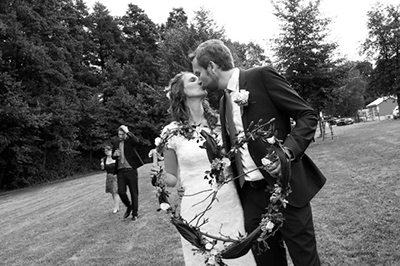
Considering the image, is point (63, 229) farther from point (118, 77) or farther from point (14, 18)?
point (118, 77)

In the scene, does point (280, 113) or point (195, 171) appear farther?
point (195, 171)

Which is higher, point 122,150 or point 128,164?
point 122,150

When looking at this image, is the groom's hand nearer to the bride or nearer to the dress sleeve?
the bride

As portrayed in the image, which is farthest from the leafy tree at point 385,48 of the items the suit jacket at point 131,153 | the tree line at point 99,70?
the suit jacket at point 131,153

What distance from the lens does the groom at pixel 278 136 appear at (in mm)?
2334

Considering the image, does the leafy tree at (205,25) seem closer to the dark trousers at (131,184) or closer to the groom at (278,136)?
the dark trousers at (131,184)

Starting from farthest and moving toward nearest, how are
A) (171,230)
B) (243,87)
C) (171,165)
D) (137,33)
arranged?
(137,33) → (171,230) → (171,165) → (243,87)

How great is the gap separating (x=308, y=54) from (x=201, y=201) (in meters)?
18.9

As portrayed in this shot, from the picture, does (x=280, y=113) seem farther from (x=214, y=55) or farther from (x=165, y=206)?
→ (x=165, y=206)

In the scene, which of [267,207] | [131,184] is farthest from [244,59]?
[267,207]

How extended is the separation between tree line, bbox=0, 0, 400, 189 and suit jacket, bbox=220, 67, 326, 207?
32.1ft

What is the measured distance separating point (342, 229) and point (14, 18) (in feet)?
91.6

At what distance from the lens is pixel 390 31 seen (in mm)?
38812

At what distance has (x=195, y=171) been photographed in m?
3.34
